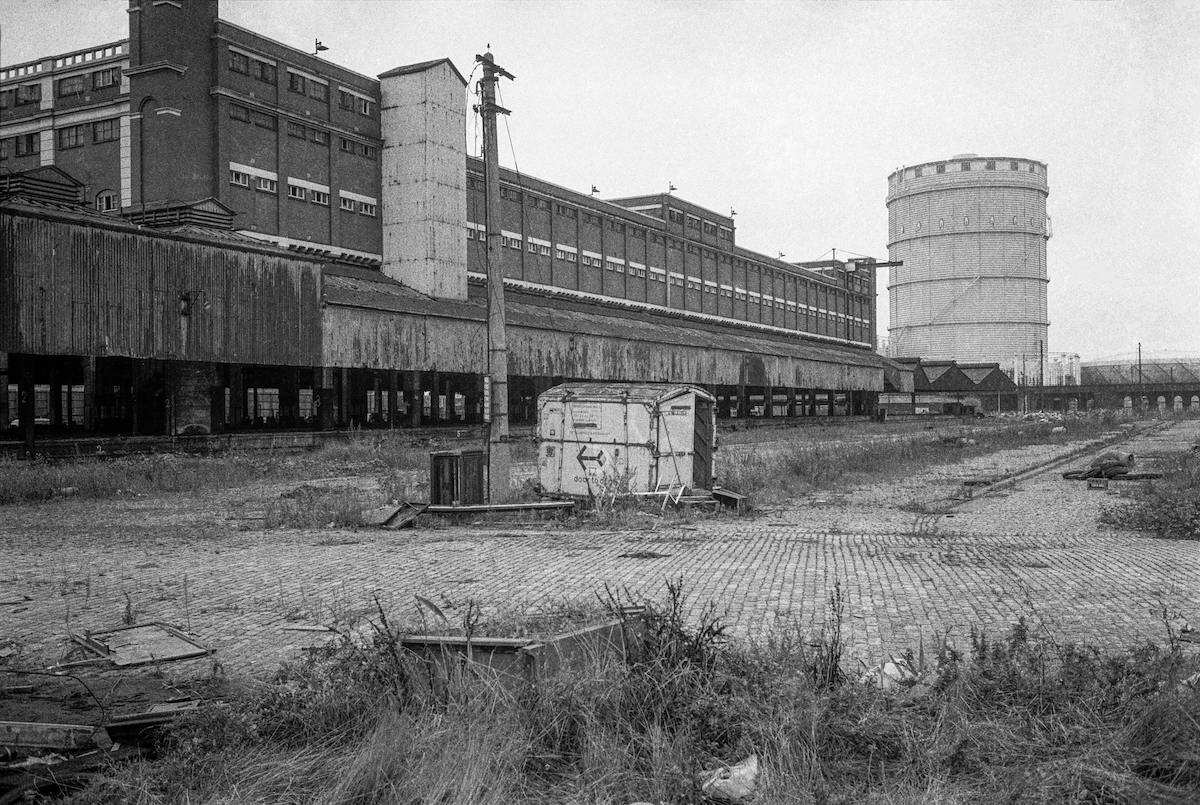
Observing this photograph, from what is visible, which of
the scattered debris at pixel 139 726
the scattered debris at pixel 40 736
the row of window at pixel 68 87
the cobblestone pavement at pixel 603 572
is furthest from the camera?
the row of window at pixel 68 87

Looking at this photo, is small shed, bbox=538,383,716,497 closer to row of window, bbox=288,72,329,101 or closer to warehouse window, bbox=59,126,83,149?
row of window, bbox=288,72,329,101

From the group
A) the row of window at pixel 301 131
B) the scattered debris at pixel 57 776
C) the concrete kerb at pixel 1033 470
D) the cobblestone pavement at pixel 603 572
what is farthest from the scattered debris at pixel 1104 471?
the row of window at pixel 301 131

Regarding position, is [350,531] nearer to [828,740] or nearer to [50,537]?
[50,537]

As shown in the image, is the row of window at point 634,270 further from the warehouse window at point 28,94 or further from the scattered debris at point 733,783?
the scattered debris at point 733,783

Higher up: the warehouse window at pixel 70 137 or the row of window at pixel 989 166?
the row of window at pixel 989 166

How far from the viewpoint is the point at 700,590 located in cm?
755

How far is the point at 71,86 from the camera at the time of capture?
36.1 m

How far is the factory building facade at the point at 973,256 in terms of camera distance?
73.8 metres

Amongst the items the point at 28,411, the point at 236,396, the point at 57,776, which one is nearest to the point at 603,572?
the point at 57,776

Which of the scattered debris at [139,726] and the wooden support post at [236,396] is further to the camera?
the wooden support post at [236,396]

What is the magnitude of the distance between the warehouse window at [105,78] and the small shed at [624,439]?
28.9 m

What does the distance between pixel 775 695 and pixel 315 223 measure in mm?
33482

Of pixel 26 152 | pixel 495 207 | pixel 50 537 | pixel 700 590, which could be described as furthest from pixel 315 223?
pixel 700 590

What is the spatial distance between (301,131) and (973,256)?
57631 mm
